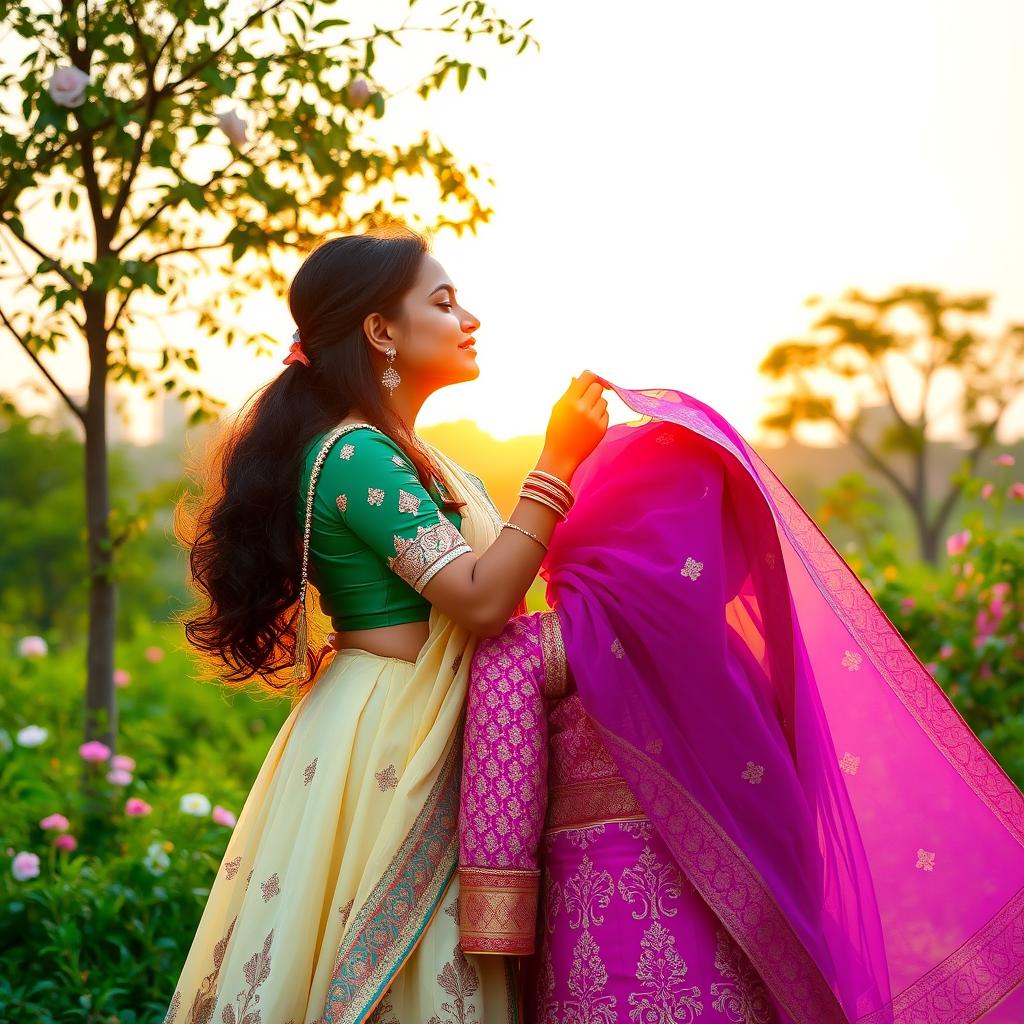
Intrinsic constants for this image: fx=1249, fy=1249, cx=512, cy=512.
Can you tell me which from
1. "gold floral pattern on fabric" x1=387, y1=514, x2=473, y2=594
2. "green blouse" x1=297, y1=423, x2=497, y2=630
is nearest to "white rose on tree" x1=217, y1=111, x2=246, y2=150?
"green blouse" x1=297, y1=423, x2=497, y2=630

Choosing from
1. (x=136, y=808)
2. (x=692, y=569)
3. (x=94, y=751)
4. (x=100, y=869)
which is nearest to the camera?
(x=692, y=569)

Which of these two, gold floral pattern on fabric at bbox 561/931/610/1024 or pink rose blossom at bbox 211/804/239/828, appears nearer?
gold floral pattern on fabric at bbox 561/931/610/1024

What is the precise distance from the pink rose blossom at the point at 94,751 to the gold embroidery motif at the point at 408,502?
92.5 inches

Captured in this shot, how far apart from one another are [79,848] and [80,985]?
88 centimetres

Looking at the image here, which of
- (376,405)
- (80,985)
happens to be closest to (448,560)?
(376,405)

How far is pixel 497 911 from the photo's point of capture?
205 centimetres

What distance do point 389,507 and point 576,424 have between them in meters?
0.37

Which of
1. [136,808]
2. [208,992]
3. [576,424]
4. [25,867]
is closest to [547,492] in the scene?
[576,424]

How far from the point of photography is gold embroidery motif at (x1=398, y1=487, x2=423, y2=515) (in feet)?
7.23

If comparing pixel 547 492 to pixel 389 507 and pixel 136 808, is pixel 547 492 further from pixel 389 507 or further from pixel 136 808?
pixel 136 808

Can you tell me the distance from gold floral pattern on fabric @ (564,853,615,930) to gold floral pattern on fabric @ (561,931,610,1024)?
0.03 m

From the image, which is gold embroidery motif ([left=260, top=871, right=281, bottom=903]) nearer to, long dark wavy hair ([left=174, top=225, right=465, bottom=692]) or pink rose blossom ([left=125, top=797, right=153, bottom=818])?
long dark wavy hair ([left=174, top=225, right=465, bottom=692])

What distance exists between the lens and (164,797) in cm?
435

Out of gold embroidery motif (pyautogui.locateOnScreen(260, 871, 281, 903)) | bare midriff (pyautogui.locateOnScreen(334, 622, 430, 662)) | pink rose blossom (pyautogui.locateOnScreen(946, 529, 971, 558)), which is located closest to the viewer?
gold embroidery motif (pyautogui.locateOnScreen(260, 871, 281, 903))
